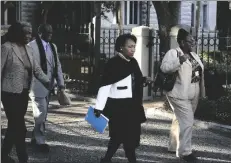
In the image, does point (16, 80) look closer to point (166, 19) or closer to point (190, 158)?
point (190, 158)

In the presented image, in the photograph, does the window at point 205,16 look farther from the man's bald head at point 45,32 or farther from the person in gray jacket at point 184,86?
the person in gray jacket at point 184,86

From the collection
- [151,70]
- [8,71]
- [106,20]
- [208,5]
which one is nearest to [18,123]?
[8,71]

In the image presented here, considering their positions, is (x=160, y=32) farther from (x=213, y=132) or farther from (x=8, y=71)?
(x=8, y=71)

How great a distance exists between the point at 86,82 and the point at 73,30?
12998mm

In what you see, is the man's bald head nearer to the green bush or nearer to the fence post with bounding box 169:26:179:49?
the green bush

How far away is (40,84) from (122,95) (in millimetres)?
1554

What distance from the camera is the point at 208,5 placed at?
37062 millimetres

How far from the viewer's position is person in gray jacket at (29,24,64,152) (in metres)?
7.54

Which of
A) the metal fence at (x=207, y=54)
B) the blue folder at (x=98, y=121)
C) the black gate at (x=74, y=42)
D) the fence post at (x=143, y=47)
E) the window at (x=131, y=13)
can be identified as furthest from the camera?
the window at (x=131, y=13)

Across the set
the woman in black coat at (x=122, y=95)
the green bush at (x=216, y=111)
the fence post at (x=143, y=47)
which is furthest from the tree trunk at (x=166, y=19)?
the woman in black coat at (x=122, y=95)

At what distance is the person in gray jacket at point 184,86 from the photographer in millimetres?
7129

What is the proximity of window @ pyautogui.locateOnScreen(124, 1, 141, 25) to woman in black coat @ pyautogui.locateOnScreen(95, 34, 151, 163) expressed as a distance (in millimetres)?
26460

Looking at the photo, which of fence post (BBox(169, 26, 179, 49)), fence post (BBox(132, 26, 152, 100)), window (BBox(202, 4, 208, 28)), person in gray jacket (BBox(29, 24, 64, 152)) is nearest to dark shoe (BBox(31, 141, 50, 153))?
person in gray jacket (BBox(29, 24, 64, 152))

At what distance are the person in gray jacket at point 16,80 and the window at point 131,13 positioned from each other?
26362 millimetres
